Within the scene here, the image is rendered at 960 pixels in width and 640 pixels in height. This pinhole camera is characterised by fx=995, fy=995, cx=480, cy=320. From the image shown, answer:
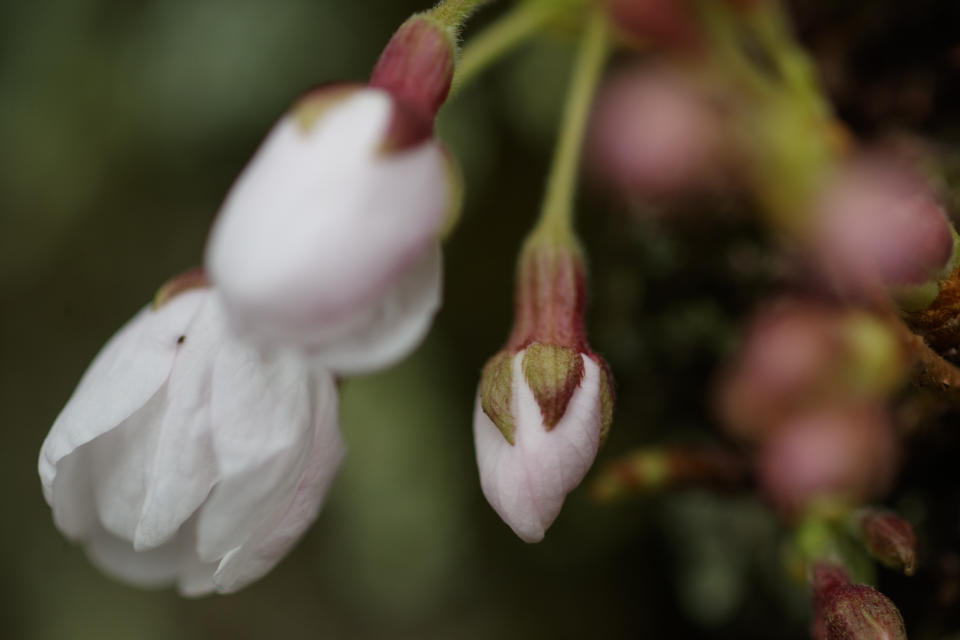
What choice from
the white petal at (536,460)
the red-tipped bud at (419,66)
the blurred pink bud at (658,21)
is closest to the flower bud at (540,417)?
the white petal at (536,460)

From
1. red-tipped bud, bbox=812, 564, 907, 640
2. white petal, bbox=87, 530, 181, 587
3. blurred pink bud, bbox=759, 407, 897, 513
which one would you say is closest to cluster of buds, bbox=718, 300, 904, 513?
blurred pink bud, bbox=759, 407, 897, 513

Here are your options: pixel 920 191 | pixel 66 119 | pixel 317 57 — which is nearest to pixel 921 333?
pixel 920 191

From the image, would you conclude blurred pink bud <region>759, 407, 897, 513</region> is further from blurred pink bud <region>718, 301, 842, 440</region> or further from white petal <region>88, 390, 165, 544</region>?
white petal <region>88, 390, 165, 544</region>

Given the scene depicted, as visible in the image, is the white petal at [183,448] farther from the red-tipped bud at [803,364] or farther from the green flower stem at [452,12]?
the red-tipped bud at [803,364]

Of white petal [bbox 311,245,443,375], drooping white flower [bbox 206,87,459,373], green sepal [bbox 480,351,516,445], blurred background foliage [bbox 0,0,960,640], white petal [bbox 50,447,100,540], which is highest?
drooping white flower [bbox 206,87,459,373]

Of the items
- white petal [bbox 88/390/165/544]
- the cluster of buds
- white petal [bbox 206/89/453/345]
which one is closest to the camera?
white petal [bbox 206/89/453/345]

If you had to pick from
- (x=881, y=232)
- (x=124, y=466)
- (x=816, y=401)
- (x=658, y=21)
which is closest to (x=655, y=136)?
(x=658, y=21)

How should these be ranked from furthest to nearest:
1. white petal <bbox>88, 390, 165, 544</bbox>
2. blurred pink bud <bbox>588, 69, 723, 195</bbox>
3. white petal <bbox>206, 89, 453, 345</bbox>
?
blurred pink bud <bbox>588, 69, 723, 195</bbox> → white petal <bbox>88, 390, 165, 544</bbox> → white petal <bbox>206, 89, 453, 345</bbox>

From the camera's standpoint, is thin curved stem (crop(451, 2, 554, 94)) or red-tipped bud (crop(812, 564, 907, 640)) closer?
red-tipped bud (crop(812, 564, 907, 640))
